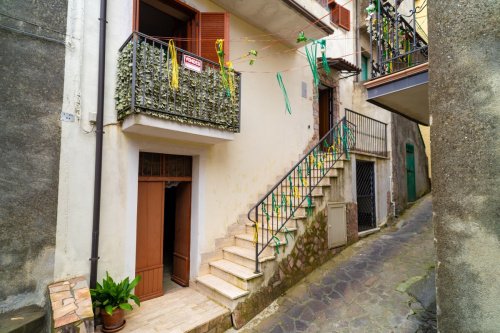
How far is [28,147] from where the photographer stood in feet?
12.0

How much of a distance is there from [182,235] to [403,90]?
4.91 m

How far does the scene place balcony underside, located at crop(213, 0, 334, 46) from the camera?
6008 millimetres

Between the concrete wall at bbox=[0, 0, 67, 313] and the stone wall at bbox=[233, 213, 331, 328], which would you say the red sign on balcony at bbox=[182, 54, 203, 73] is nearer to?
the concrete wall at bbox=[0, 0, 67, 313]

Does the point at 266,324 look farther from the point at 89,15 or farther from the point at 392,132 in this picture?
the point at 392,132

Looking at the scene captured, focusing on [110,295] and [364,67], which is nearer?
[110,295]

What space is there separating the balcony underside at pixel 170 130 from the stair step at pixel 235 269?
247cm

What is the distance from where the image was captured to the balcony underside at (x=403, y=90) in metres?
3.80

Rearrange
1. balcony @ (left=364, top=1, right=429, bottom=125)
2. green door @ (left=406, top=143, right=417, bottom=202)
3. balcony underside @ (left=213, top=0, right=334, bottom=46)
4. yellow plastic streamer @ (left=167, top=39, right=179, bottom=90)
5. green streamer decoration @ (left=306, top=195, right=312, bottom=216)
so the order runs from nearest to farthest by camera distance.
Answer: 1. balcony @ (left=364, top=1, right=429, bottom=125)
2. yellow plastic streamer @ (left=167, top=39, right=179, bottom=90)
3. green streamer decoration @ (left=306, top=195, right=312, bottom=216)
4. balcony underside @ (left=213, top=0, right=334, bottom=46)
5. green door @ (left=406, top=143, right=417, bottom=202)

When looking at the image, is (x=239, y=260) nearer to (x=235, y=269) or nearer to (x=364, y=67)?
(x=235, y=269)

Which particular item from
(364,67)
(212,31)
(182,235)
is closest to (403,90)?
(212,31)

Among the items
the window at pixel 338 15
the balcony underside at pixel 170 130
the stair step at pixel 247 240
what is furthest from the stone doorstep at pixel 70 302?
the window at pixel 338 15

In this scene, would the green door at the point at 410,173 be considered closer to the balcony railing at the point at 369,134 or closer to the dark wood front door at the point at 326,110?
the balcony railing at the point at 369,134

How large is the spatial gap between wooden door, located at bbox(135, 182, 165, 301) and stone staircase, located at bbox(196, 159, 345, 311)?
2.78 feet

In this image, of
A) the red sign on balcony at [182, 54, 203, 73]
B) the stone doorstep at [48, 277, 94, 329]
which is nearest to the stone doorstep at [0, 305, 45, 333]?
the stone doorstep at [48, 277, 94, 329]
